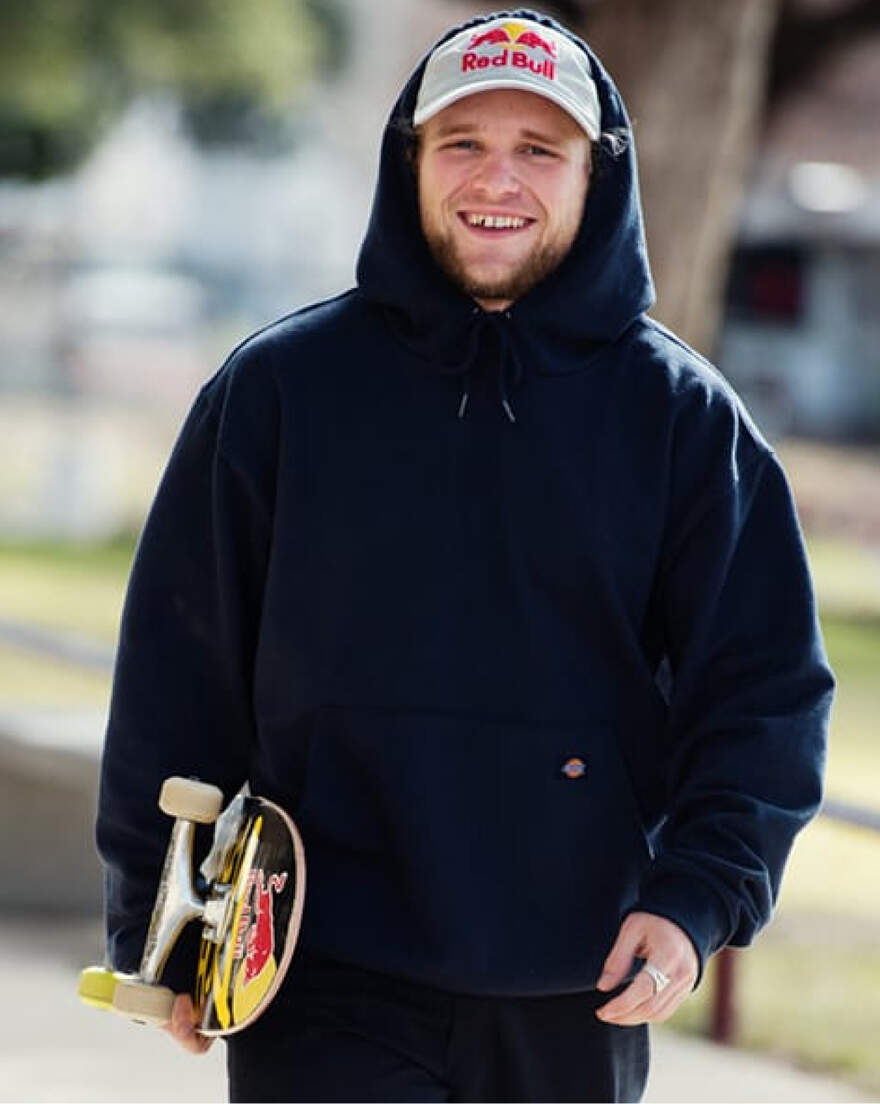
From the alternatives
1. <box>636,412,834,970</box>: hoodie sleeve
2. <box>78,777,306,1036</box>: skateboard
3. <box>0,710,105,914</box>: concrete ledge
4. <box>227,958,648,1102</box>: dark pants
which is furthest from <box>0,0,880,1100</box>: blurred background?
<box>78,777,306,1036</box>: skateboard

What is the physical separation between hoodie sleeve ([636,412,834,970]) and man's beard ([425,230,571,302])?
0.99ft

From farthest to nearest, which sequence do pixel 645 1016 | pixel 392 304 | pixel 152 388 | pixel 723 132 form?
pixel 152 388
pixel 723 132
pixel 392 304
pixel 645 1016

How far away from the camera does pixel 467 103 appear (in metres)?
3.53

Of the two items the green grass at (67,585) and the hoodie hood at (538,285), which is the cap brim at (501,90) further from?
the green grass at (67,585)

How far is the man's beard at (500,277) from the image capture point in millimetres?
3561

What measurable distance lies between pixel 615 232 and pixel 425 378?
0.32 meters

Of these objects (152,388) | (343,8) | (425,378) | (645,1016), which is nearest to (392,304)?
(425,378)

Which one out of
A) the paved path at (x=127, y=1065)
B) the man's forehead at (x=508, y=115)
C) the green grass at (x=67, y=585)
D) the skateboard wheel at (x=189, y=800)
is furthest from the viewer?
the green grass at (x=67, y=585)

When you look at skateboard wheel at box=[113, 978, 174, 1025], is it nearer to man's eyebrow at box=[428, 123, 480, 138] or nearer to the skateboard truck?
the skateboard truck

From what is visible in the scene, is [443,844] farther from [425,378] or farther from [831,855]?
[831,855]

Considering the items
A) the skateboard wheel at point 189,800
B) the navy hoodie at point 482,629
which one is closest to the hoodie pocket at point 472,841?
the navy hoodie at point 482,629

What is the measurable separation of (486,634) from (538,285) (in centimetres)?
47

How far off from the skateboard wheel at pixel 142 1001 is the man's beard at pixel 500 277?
3.04 feet

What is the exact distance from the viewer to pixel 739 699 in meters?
3.49
